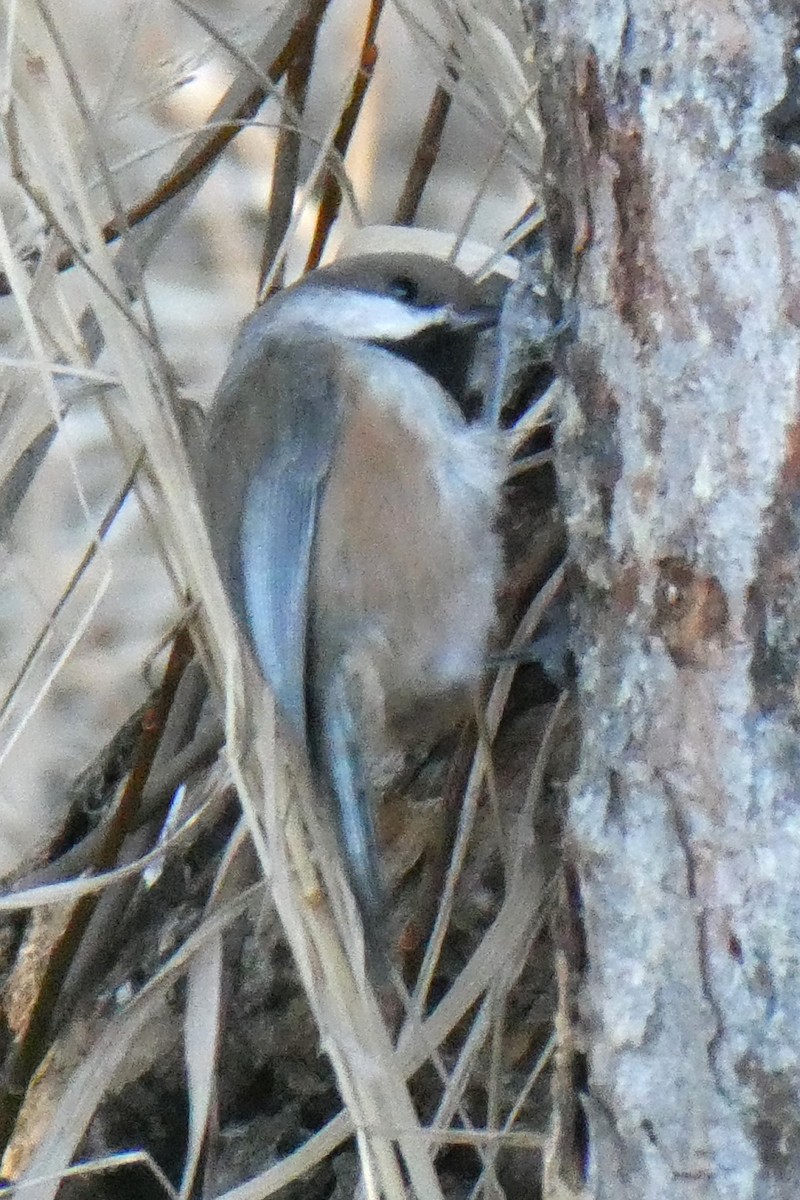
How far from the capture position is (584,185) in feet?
2.93

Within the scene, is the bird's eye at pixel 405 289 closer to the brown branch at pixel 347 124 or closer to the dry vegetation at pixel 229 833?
the dry vegetation at pixel 229 833

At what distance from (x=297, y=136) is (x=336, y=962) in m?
0.75

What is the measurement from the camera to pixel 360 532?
1.19 metres

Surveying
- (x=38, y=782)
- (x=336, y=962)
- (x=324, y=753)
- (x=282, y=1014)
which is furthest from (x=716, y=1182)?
(x=38, y=782)

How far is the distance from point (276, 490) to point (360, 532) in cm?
7

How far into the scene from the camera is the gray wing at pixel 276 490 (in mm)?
1141

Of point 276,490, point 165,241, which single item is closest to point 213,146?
point 276,490

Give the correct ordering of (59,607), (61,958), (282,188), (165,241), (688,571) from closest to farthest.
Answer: (688,571) → (59,607) → (61,958) → (282,188) → (165,241)

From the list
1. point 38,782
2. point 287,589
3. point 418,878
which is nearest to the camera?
point 287,589

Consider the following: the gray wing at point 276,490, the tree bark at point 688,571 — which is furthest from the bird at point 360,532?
the tree bark at point 688,571

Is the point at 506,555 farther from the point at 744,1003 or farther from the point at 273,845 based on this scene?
the point at 744,1003

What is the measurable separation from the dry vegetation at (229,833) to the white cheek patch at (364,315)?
70 millimetres

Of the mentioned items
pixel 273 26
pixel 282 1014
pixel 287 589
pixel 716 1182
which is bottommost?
pixel 282 1014

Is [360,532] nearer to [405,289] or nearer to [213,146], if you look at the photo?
[405,289]
